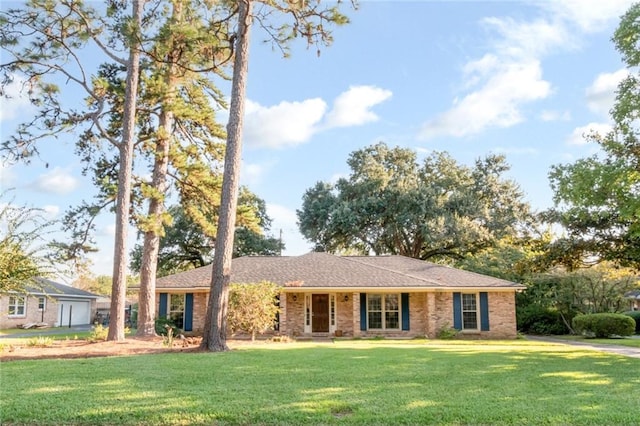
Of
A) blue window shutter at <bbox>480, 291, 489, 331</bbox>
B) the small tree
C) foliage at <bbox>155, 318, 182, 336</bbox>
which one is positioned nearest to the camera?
the small tree

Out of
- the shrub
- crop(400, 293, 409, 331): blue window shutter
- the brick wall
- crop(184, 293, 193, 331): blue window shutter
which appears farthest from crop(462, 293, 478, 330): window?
the shrub

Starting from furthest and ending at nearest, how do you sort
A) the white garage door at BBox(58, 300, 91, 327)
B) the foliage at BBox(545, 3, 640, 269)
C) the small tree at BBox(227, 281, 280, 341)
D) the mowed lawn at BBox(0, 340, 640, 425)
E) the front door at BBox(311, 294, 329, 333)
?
Result: 1. the white garage door at BBox(58, 300, 91, 327)
2. the front door at BBox(311, 294, 329, 333)
3. the small tree at BBox(227, 281, 280, 341)
4. the foliage at BBox(545, 3, 640, 269)
5. the mowed lawn at BBox(0, 340, 640, 425)

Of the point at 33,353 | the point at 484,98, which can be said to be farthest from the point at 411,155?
the point at 33,353

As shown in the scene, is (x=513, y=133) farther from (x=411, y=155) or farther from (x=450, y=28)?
(x=411, y=155)

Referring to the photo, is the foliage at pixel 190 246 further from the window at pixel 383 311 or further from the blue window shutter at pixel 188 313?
the window at pixel 383 311

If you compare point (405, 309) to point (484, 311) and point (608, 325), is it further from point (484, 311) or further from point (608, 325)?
point (608, 325)

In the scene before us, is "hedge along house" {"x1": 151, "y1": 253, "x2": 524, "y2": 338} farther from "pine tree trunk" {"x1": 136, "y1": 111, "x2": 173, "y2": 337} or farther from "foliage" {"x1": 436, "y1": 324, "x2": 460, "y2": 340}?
"pine tree trunk" {"x1": 136, "y1": 111, "x2": 173, "y2": 337}

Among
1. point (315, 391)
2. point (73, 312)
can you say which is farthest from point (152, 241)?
point (73, 312)

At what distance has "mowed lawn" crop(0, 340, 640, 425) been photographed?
5.58 m

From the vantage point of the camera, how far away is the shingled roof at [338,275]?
68.5 ft

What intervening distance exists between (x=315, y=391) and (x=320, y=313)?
49.5 feet

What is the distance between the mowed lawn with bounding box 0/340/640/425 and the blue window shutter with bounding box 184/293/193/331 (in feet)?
36.1

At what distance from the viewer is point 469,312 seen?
2158 centimetres

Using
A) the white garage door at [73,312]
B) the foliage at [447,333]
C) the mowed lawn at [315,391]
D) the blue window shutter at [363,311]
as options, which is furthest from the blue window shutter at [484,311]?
the white garage door at [73,312]
